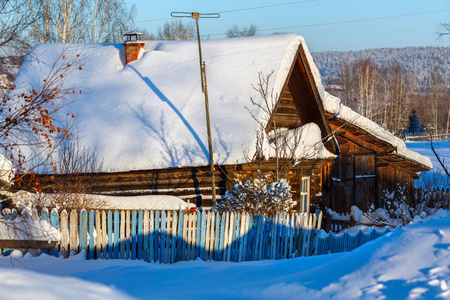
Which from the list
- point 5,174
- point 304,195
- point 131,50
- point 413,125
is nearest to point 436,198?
point 304,195

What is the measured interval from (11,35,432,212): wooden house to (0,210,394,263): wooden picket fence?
7.63 feet

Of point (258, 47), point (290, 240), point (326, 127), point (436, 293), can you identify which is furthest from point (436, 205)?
point (436, 293)

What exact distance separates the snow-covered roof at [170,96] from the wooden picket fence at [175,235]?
2.78 m

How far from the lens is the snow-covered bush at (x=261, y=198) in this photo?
11.1 meters

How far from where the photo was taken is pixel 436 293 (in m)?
4.80

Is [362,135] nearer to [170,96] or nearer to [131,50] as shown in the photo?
[170,96]

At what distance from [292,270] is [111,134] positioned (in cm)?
895

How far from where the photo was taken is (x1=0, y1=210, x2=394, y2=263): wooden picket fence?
9.42m

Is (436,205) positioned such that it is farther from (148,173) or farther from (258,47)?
(148,173)

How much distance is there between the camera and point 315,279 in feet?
19.0

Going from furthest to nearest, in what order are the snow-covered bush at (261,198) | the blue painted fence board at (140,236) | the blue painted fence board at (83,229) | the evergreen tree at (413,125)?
1. the evergreen tree at (413,125)
2. the snow-covered bush at (261,198)
3. the blue painted fence board at (140,236)
4. the blue painted fence board at (83,229)

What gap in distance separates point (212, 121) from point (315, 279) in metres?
8.81

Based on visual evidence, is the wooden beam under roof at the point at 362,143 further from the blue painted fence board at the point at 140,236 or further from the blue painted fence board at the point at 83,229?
the blue painted fence board at the point at 83,229

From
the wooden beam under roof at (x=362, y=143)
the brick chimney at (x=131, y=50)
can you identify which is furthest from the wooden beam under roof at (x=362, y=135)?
the brick chimney at (x=131, y=50)
